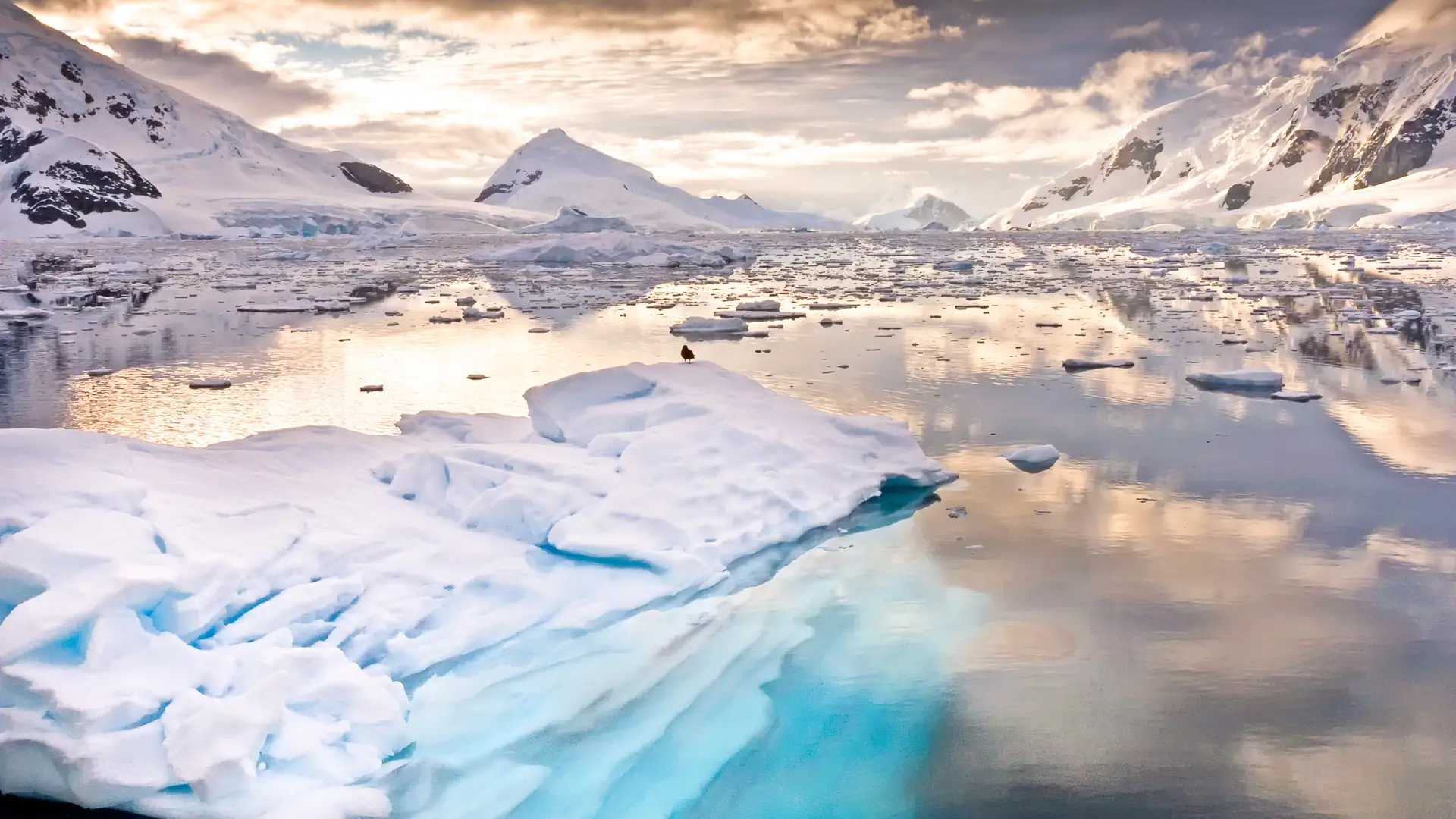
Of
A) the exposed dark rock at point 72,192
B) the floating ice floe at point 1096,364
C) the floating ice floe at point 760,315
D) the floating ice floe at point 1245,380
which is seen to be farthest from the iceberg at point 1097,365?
the exposed dark rock at point 72,192

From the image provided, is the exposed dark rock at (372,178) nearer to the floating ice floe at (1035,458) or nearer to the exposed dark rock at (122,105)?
the exposed dark rock at (122,105)

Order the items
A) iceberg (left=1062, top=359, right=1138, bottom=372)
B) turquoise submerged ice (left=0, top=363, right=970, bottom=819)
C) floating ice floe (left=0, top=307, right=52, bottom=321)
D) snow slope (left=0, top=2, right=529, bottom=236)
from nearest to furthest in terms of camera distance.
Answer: turquoise submerged ice (left=0, top=363, right=970, bottom=819) → iceberg (left=1062, top=359, right=1138, bottom=372) → floating ice floe (left=0, top=307, right=52, bottom=321) → snow slope (left=0, top=2, right=529, bottom=236)

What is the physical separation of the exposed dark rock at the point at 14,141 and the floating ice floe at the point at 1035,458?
143087 millimetres

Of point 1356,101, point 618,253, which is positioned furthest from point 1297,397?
point 1356,101

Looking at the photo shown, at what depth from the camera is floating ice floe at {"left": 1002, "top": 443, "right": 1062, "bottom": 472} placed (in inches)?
344

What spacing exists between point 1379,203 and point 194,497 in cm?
11934

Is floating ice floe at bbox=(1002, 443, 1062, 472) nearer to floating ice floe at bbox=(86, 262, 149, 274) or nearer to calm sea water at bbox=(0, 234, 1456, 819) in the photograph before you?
calm sea water at bbox=(0, 234, 1456, 819)

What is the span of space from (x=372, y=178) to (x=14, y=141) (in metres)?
50.3

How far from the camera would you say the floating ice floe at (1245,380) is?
11.9 meters

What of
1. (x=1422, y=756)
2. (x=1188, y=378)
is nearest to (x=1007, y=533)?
(x=1422, y=756)

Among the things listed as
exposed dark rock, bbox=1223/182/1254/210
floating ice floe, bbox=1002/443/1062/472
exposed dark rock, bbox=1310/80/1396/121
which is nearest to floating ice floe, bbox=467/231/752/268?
floating ice floe, bbox=1002/443/1062/472

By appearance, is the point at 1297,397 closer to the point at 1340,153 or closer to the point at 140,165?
the point at 140,165

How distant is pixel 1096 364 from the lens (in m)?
13.6

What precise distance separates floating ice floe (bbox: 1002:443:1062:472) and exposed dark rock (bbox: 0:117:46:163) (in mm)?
143087
